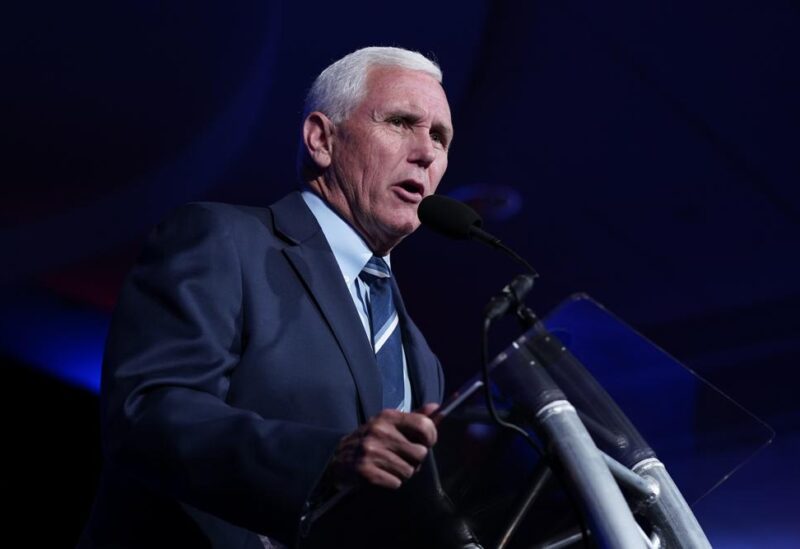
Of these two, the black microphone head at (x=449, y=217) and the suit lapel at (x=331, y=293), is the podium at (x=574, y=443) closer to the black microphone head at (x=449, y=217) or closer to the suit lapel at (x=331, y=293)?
the black microphone head at (x=449, y=217)

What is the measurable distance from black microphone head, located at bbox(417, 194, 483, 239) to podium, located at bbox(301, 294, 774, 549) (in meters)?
0.26

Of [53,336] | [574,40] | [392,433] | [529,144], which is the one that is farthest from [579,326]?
[53,336]

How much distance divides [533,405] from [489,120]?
10.5 feet

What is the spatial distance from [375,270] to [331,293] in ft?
0.72

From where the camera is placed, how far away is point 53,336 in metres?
A: 4.21

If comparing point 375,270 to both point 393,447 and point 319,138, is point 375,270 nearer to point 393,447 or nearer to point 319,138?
point 319,138

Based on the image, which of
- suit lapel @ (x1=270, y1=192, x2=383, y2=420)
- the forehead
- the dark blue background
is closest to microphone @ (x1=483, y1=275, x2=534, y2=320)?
suit lapel @ (x1=270, y1=192, x2=383, y2=420)

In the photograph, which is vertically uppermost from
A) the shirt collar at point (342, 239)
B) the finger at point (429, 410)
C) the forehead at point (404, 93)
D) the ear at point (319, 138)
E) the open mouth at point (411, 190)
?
the forehead at point (404, 93)

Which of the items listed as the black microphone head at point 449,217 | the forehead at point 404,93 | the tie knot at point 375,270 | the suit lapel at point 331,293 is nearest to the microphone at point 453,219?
the black microphone head at point 449,217

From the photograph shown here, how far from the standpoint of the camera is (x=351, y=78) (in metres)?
1.90

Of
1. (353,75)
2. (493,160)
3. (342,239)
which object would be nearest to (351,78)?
(353,75)

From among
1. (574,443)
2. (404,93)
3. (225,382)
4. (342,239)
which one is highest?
(404,93)

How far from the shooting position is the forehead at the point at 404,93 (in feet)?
6.06

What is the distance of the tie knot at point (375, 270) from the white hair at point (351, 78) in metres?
0.30
